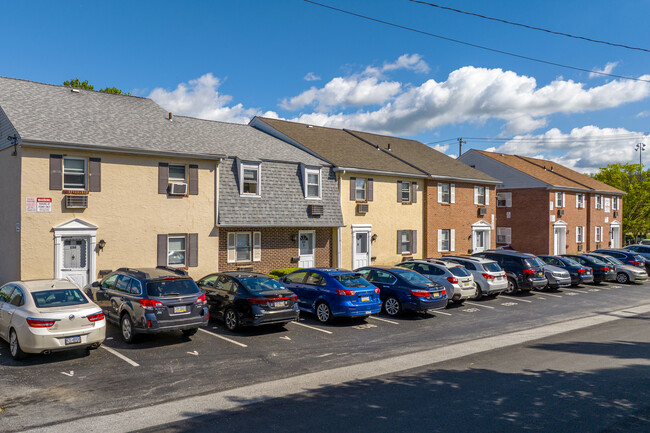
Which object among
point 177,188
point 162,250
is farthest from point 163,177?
point 162,250

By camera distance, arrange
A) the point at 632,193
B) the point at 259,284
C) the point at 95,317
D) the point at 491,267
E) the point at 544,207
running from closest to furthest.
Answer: the point at 95,317 → the point at 259,284 → the point at 491,267 → the point at 544,207 → the point at 632,193

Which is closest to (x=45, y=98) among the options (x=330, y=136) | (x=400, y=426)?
(x=330, y=136)

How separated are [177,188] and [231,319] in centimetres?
792

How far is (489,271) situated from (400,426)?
14010 millimetres

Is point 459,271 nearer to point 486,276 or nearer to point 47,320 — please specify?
point 486,276

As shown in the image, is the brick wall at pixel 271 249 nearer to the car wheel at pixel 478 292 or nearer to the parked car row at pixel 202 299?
the parked car row at pixel 202 299

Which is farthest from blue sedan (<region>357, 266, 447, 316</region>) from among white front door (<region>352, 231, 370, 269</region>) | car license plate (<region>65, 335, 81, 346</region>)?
car license plate (<region>65, 335, 81, 346</region>)

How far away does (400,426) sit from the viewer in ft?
22.4

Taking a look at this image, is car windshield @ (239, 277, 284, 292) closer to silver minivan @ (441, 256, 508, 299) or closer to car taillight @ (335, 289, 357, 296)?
car taillight @ (335, 289, 357, 296)

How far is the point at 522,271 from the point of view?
69.7 feet

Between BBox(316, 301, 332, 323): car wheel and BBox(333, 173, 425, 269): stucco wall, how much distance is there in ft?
31.0

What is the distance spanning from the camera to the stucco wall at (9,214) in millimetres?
16234

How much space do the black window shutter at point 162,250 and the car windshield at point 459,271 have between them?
11.2m

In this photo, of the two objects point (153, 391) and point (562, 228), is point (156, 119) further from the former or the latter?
point (562, 228)
